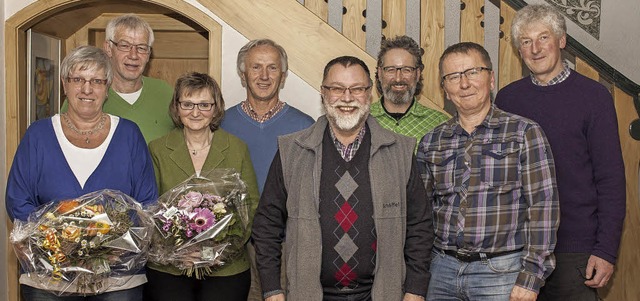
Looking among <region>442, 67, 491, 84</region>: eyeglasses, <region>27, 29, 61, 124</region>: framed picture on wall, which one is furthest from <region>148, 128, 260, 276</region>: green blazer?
<region>27, 29, 61, 124</region>: framed picture on wall

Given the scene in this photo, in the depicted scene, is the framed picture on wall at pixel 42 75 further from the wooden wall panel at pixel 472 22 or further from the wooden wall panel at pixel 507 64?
the wooden wall panel at pixel 507 64

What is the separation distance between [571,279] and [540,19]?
1120mm

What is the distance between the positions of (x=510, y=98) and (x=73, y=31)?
3446mm

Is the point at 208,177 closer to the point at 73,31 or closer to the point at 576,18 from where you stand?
the point at 73,31

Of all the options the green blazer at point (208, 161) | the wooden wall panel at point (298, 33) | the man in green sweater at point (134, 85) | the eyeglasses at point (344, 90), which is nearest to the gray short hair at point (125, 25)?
the man in green sweater at point (134, 85)

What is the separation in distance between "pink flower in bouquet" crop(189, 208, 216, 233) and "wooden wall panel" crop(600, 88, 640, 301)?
230 cm

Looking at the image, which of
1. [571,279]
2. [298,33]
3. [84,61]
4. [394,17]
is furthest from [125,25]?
[571,279]

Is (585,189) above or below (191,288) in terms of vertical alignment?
above

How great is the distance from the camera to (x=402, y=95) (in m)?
3.46

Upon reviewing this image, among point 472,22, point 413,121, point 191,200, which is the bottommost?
point 191,200

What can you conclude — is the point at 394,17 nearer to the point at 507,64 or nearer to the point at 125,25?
the point at 507,64

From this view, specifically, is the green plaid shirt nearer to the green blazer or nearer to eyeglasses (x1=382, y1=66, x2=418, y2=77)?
eyeglasses (x1=382, y1=66, x2=418, y2=77)

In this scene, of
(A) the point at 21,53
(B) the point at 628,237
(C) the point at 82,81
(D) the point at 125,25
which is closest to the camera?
(C) the point at 82,81

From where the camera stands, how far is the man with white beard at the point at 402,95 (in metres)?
3.43
